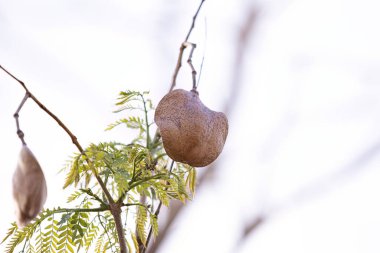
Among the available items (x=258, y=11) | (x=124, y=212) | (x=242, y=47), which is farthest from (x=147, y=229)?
(x=258, y=11)

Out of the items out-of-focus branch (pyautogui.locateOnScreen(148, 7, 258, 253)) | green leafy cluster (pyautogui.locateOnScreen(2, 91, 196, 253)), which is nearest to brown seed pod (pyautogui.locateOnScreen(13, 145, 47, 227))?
green leafy cluster (pyautogui.locateOnScreen(2, 91, 196, 253))

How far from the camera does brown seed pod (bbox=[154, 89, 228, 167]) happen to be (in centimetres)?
53

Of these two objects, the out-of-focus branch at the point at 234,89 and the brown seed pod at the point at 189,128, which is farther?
the out-of-focus branch at the point at 234,89

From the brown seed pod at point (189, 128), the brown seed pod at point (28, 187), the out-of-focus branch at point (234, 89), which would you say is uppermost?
the out-of-focus branch at point (234, 89)

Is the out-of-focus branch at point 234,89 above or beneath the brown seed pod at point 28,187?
above

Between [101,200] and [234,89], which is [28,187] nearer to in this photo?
[101,200]

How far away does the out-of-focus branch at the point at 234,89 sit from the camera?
1682mm

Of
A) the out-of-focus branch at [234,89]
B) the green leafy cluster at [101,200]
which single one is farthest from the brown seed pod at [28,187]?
the out-of-focus branch at [234,89]

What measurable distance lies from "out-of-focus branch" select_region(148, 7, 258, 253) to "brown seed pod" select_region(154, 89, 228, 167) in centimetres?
98

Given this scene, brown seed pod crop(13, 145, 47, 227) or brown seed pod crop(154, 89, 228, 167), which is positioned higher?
brown seed pod crop(154, 89, 228, 167)

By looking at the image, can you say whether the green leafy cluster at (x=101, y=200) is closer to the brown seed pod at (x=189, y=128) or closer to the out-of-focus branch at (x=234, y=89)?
the brown seed pod at (x=189, y=128)

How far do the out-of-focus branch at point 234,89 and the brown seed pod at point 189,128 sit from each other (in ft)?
3.21

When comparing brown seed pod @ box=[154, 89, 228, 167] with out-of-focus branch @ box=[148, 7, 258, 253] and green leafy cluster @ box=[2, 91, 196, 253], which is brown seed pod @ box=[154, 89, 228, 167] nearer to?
green leafy cluster @ box=[2, 91, 196, 253]

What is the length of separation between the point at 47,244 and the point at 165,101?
0.14 m
